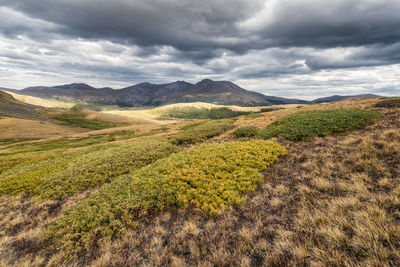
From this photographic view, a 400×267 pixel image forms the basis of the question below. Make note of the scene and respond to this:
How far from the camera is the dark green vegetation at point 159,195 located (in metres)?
6.17

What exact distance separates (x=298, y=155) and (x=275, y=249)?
817 cm

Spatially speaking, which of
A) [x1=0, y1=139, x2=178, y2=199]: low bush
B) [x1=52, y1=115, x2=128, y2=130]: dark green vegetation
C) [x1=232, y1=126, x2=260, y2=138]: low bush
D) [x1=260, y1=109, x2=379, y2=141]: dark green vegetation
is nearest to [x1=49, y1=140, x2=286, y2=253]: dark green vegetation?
[x1=0, y1=139, x2=178, y2=199]: low bush

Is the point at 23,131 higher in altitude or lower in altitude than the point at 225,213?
lower

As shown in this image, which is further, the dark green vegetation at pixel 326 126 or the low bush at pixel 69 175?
the dark green vegetation at pixel 326 126

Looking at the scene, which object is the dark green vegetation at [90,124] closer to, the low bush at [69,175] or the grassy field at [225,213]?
the low bush at [69,175]

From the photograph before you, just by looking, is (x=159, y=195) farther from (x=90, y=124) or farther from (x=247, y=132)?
(x=90, y=124)

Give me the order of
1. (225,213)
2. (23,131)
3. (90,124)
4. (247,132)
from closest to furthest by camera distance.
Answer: (225,213)
(247,132)
(23,131)
(90,124)

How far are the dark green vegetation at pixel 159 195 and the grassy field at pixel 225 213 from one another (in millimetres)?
48

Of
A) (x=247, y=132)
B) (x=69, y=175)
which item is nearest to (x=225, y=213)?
(x=69, y=175)

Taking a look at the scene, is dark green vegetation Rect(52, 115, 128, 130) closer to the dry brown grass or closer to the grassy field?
the dry brown grass

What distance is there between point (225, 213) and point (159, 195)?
320 cm

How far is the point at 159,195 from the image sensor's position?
759 centimetres

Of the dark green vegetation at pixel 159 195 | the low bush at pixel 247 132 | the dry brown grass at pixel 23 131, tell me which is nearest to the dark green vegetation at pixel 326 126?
the low bush at pixel 247 132

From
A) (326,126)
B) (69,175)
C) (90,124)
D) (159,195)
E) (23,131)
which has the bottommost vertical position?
(90,124)
